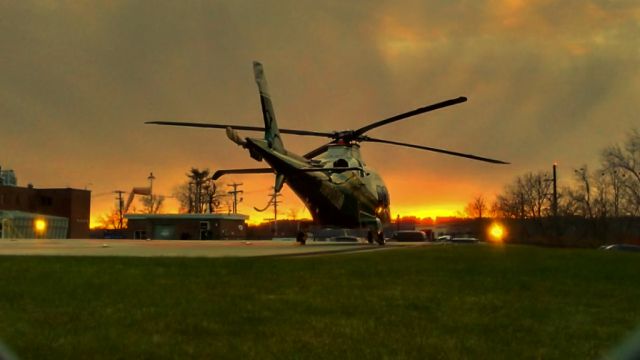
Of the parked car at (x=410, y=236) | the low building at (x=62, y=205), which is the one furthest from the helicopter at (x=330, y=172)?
the low building at (x=62, y=205)

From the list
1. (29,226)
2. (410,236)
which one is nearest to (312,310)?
(410,236)

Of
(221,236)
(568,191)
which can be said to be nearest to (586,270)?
(221,236)

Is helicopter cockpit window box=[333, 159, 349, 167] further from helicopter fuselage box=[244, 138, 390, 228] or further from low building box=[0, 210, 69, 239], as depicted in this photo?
low building box=[0, 210, 69, 239]

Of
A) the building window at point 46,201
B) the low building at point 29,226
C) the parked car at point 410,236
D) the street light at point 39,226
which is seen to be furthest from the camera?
the building window at point 46,201

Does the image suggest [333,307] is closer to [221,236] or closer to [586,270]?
[586,270]

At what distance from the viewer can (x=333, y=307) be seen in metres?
9.56

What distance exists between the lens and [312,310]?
933 cm

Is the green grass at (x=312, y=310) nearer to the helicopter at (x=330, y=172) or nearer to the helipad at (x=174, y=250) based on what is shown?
the helipad at (x=174, y=250)

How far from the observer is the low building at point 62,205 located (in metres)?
114

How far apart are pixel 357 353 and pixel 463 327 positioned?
1.93 m

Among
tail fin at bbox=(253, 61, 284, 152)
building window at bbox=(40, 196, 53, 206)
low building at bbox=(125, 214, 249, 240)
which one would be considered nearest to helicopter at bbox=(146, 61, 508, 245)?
tail fin at bbox=(253, 61, 284, 152)

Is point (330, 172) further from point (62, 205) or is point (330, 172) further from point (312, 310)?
point (62, 205)

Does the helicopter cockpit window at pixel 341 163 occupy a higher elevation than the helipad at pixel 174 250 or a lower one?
higher

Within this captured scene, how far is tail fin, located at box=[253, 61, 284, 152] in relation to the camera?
30.8m
